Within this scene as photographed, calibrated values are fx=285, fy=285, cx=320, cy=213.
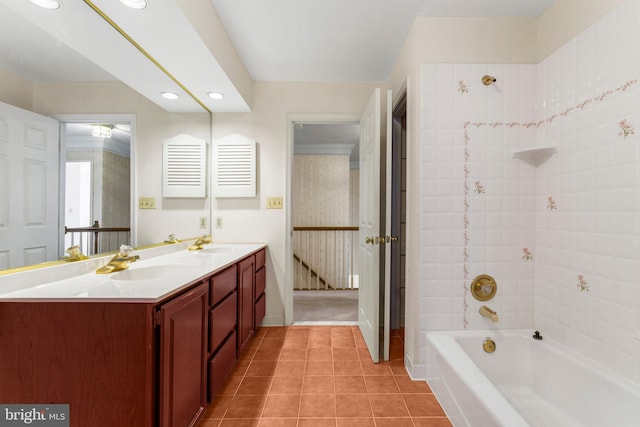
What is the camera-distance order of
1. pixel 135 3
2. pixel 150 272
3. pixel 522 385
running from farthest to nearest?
pixel 522 385 < pixel 150 272 < pixel 135 3

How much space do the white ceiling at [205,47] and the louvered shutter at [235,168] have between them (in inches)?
13.4

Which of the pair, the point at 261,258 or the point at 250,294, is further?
the point at 261,258

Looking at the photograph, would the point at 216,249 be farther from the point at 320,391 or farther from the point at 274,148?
the point at 320,391

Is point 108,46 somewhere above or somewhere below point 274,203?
above

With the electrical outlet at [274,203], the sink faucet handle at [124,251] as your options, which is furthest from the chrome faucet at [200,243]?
the sink faucet handle at [124,251]

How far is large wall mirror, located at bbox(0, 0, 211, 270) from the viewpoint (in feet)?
3.59

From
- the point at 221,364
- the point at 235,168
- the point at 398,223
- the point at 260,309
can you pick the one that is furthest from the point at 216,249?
the point at 398,223

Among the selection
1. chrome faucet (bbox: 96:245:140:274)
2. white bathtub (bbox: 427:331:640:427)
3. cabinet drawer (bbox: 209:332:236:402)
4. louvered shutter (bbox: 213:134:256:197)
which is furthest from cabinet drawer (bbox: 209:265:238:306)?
white bathtub (bbox: 427:331:640:427)

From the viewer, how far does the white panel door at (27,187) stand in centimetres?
105

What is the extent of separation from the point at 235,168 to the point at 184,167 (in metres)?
0.49

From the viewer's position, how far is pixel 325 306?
3441 mm

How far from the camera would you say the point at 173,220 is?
2.27m

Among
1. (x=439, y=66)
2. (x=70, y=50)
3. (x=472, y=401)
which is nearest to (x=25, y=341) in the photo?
(x=70, y=50)

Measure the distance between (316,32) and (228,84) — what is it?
0.75 m
